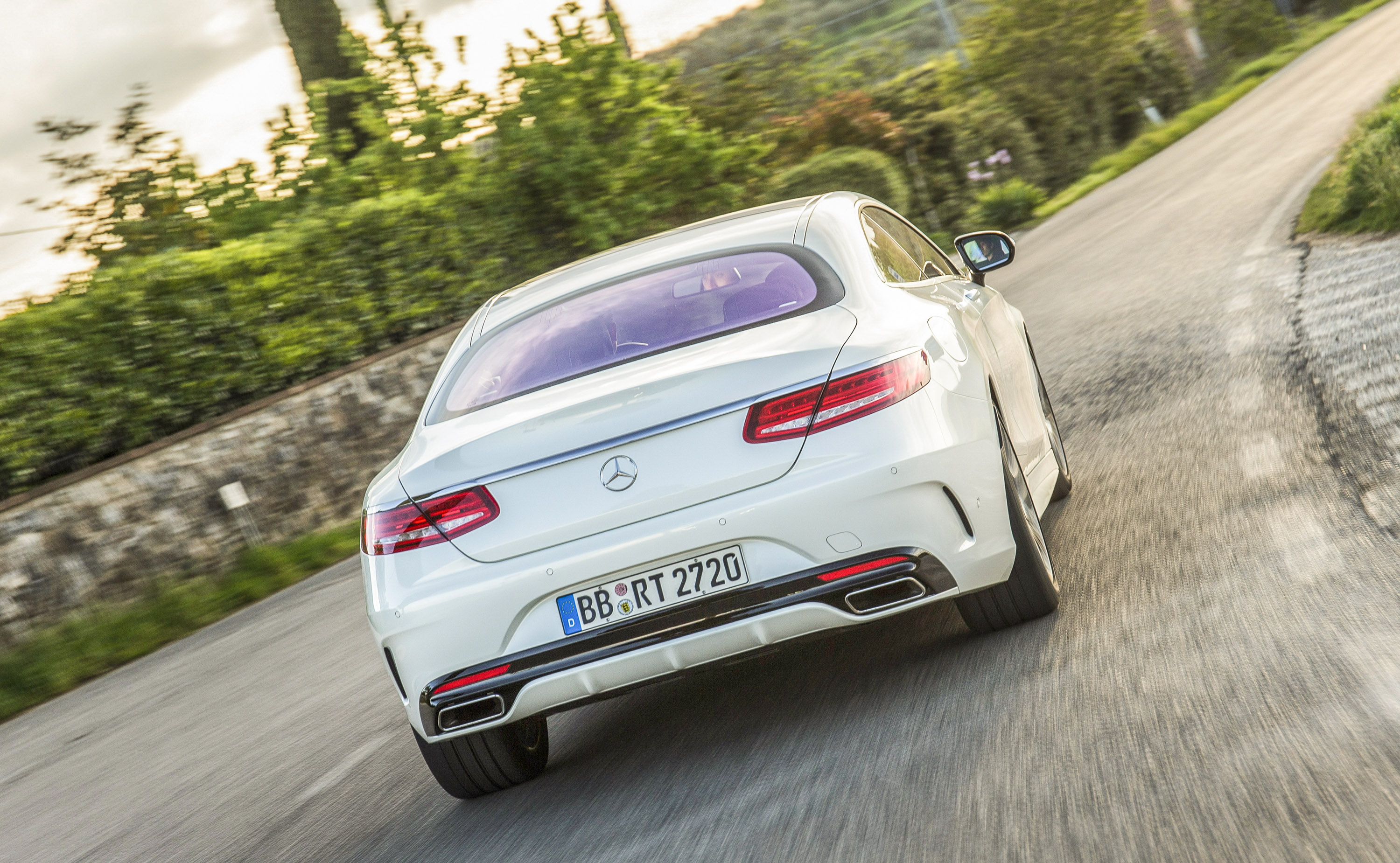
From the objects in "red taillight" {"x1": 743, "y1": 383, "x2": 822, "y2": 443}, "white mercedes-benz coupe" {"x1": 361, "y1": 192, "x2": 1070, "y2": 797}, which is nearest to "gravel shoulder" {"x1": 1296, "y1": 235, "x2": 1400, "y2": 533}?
"white mercedes-benz coupe" {"x1": 361, "y1": 192, "x2": 1070, "y2": 797}

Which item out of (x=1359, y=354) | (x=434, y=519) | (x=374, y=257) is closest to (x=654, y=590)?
(x=434, y=519)

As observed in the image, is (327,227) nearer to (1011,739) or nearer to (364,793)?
(364,793)

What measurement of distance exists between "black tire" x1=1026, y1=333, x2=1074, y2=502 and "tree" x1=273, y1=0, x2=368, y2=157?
1408cm

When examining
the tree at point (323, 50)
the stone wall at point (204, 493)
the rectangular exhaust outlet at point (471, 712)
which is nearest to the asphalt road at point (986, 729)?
the rectangular exhaust outlet at point (471, 712)

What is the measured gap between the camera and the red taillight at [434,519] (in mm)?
3943

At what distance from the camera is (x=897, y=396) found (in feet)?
12.8

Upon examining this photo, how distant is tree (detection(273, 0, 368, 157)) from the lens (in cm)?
1870

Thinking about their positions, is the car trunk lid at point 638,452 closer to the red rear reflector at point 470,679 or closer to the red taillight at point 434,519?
the red taillight at point 434,519

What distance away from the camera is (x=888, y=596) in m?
3.90

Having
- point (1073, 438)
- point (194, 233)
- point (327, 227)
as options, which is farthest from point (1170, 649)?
point (194, 233)

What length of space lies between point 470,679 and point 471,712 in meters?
0.12

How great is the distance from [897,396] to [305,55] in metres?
17.0

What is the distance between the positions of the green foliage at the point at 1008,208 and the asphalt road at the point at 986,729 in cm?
1938

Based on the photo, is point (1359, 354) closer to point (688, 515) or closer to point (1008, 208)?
point (688, 515)
